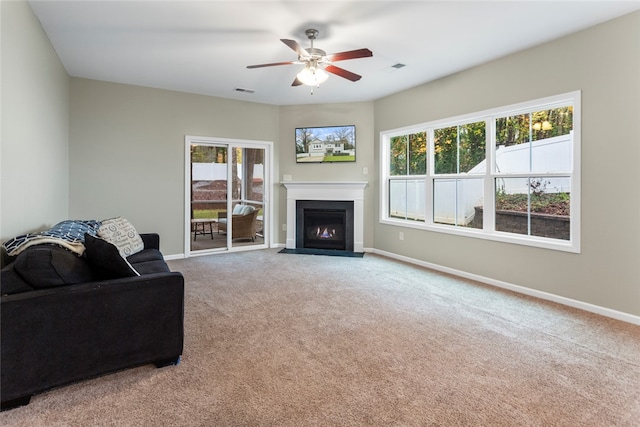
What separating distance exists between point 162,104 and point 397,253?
4.43m

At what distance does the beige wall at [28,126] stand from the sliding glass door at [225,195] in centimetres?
189

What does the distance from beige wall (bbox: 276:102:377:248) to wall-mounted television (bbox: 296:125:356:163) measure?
0.26 feet

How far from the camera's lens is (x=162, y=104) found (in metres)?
5.29

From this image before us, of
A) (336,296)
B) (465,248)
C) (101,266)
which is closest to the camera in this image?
(101,266)

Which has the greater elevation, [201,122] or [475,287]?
[201,122]

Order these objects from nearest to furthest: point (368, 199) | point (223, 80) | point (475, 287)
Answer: point (475, 287), point (223, 80), point (368, 199)

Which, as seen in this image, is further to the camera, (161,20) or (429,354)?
(161,20)

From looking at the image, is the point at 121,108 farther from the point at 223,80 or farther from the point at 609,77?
the point at 609,77

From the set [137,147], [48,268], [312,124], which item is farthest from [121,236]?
[312,124]

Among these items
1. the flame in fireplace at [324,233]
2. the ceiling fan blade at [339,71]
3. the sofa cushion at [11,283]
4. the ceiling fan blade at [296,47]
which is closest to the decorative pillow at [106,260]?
the sofa cushion at [11,283]

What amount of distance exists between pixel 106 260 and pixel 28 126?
1663 mm

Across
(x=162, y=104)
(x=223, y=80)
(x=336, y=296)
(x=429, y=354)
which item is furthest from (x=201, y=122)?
(x=429, y=354)

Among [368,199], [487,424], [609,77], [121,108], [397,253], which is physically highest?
[121,108]

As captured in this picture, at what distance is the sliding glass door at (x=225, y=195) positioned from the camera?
5.68m
